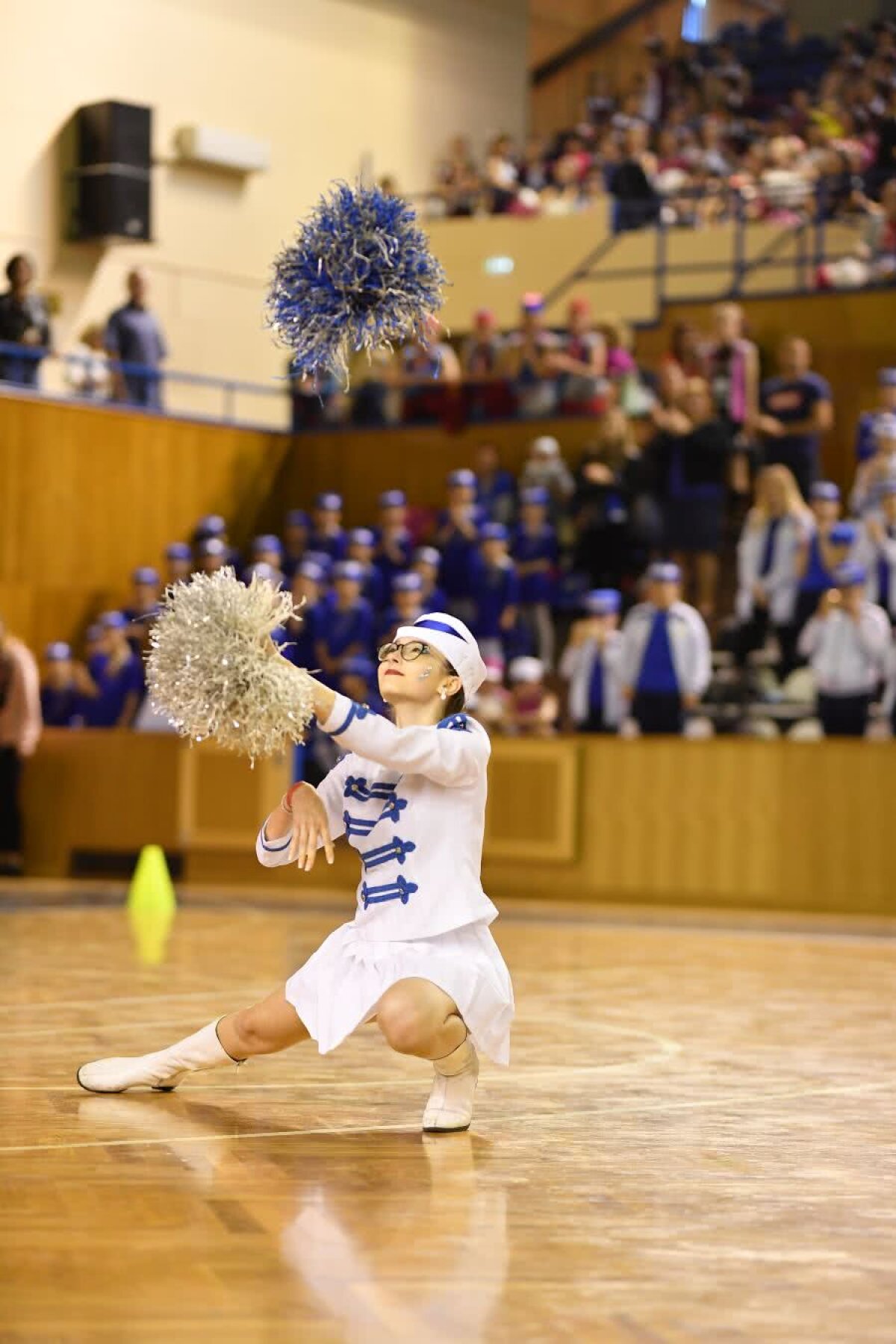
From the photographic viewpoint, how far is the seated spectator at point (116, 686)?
715 inches

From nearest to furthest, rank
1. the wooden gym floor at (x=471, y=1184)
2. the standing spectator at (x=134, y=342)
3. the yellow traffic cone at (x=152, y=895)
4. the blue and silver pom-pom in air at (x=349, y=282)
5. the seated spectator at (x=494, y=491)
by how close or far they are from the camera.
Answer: the wooden gym floor at (x=471, y=1184) → the blue and silver pom-pom in air at (x=349, y=282) → the yellow traffic cone at (x=152, y=895) → the seated spectator at (x=494, y=491) → the standing spectator at (x=134, y=342)

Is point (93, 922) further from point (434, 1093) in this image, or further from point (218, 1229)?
point (218, 1229)

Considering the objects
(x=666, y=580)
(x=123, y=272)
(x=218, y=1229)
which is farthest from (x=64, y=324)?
(x=218, y=1229)

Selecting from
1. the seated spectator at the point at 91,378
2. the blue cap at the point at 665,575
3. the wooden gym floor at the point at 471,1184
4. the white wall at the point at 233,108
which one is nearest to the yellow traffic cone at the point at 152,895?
the blue cap at the point at 665,575

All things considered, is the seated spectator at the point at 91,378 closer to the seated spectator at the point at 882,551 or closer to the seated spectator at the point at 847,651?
the seated spectator at the point at 882,551

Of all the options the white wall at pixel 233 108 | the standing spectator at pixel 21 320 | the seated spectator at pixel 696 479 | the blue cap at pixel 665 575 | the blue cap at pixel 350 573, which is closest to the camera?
the blue cap at pixel 665 575

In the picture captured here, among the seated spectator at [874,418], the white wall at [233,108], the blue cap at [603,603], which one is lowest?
the blue cap at [603,603]

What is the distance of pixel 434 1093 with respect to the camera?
578 centimetres

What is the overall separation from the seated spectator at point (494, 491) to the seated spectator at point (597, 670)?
247 centimetres

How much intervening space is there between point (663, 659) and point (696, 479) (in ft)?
7.75

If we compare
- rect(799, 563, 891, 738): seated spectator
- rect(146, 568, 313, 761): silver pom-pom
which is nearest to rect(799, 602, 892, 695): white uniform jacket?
rect(799, 563, 891, 738): seated spectator

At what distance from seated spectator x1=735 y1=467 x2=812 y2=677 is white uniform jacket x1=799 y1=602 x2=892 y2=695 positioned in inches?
29.9

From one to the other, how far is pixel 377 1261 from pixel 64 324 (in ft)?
66.2

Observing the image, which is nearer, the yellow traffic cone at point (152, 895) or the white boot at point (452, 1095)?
the white boot at point (452, 1095)
